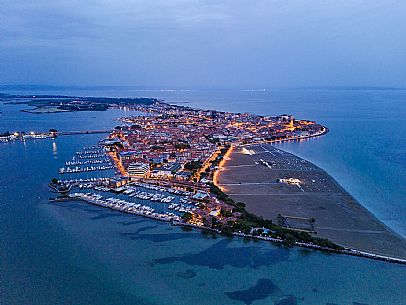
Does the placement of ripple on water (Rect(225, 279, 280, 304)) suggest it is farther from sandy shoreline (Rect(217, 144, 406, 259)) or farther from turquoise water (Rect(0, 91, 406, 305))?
sandy shoreline (Rect(217, 144, 406, 259))

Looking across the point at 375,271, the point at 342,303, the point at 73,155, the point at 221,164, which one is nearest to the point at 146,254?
the point at 342,303

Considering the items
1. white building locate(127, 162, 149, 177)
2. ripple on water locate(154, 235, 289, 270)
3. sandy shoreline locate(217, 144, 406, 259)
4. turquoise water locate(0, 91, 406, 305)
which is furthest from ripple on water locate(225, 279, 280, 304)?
white building locate(127, 162, 149, 177)

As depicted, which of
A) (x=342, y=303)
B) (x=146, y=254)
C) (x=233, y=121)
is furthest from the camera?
(x=233, y=121)

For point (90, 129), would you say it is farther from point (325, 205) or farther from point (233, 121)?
point (325, 205)

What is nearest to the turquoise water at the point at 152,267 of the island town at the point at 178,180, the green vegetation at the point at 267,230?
the green vegetation at the point at 267,230

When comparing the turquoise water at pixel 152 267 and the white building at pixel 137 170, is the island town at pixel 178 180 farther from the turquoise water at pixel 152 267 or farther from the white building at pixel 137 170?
the turquoise water at pixel 152 267

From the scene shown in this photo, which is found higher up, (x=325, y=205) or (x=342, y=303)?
(x=325, y=205)

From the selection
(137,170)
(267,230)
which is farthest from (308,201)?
(137,170)
